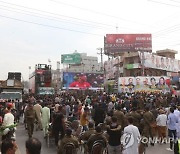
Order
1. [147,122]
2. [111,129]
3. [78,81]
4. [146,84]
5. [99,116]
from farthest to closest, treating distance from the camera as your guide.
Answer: [78,81] < [146,84] < [99,116] < [147,122] < [111,129]

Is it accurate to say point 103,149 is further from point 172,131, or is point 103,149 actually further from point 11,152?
point 172,131

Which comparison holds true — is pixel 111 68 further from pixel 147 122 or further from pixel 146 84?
pixel 147 122

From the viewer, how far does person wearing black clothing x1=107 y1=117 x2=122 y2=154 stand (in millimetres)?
8312

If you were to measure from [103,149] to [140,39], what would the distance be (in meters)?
63.9

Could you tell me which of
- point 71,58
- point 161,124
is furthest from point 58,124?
point 71,58

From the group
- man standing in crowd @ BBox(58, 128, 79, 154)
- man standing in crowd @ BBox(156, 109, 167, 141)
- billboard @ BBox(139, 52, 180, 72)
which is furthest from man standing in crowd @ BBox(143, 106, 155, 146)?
billboard @ BBox(139, 52, 180, 72)

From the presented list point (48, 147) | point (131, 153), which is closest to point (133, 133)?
point (131, 153)

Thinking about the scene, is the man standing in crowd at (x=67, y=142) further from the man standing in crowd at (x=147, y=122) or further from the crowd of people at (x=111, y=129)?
the man standing in crowd at (x=147, y=122)

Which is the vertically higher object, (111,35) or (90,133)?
(111,35)

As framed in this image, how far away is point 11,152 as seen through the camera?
14.8 ft

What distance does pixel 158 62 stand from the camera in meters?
59.9

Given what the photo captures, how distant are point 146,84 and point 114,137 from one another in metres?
36.3

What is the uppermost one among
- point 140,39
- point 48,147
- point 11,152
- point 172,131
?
point 140,39

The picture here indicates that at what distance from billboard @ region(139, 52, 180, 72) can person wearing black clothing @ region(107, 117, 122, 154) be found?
48953 mm
